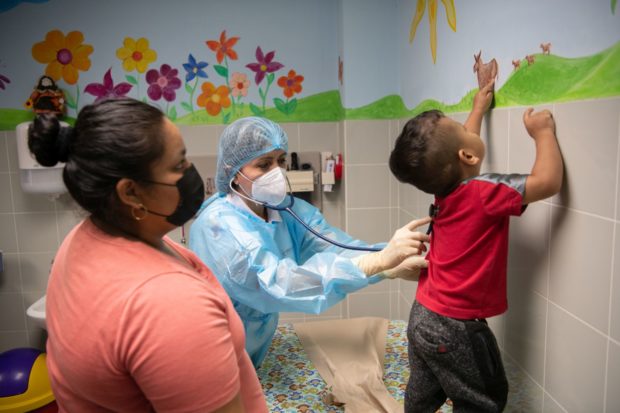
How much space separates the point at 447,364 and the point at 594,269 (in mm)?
381

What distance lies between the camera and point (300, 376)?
5.32ft

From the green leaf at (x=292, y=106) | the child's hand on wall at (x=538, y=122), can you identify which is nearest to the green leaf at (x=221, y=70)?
the green leaf at (x=292, y=106)

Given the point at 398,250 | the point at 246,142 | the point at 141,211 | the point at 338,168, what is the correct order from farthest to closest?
the point at 338,168, the point at 246,142, the point at 398,250, the point at 141,211

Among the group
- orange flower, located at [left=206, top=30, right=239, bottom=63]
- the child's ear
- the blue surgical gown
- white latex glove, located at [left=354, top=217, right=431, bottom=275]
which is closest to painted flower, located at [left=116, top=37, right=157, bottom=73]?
orange flower, located at [left=206, top=30, right=239, bottom=63]

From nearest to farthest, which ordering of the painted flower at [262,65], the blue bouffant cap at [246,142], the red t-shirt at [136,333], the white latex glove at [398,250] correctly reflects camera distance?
1. the red t-shirt at [136,333]
2. the white latex glove at [398,250]
3. the blue bouffant cap at [246,142]
4. the painted flower at [262,65]

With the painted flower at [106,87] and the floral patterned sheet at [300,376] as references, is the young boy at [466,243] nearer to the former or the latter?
the floral patterned sheet at [300,376]

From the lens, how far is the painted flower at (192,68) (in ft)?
8.47

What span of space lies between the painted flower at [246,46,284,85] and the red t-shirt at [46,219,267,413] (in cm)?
201

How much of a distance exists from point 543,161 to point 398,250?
0.46 meters

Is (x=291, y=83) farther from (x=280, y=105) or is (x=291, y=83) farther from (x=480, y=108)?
(x=480, y=108)

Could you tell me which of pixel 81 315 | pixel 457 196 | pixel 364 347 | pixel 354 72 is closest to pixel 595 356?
pixel 457 196

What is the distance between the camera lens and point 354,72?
7.88 ft

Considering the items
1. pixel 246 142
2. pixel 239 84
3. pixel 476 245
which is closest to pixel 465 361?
pixel 476 245

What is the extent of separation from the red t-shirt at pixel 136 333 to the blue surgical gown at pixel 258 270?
2.19 feet
